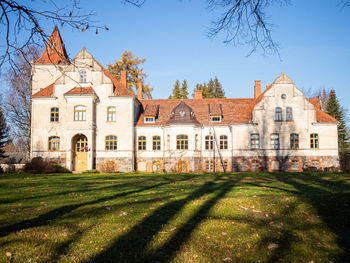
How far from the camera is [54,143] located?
3092 centimetres

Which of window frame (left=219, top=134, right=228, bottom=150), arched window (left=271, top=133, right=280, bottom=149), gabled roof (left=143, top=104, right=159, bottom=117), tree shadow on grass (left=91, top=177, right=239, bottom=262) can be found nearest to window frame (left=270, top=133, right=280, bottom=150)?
arched window (left=271, top=133, right=280, bottom=149)

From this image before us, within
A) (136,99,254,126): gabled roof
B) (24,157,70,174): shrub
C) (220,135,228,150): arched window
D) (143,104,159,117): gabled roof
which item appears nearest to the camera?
(24,157,70,174): shrub

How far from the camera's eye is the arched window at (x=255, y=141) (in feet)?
104

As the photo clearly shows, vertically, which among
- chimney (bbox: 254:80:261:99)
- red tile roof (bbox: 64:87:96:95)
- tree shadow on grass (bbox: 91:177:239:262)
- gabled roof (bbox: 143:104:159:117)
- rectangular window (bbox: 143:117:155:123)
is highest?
chimney (bbox: 254:80:261:99)

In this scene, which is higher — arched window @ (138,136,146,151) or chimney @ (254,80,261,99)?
chimney @ (254,80,261,99)

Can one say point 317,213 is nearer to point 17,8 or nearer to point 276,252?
point 276,252

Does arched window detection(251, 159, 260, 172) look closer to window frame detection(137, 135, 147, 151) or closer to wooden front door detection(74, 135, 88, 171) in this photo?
window frame detection(137, 135, 147, 151)

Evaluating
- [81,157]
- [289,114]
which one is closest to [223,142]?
[289,114]

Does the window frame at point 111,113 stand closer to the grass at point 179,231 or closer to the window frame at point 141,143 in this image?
the window frame at point 141,143

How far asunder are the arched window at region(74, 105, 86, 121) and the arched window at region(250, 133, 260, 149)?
17691mm

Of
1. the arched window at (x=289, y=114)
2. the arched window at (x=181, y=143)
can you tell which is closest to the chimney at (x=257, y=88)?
the arched window at (x=289, y=114)

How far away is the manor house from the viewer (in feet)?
101

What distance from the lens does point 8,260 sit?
4406mm

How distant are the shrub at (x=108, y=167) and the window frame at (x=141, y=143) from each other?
3433mm
